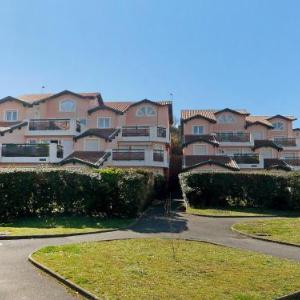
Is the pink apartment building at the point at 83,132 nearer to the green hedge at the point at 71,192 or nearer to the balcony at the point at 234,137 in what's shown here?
the balcony at the point at 234,137

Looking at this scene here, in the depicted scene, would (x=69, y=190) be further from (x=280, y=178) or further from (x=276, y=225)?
(x=280, y=178)

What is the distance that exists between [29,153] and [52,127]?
440 centimetres

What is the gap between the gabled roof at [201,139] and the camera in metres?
46.8

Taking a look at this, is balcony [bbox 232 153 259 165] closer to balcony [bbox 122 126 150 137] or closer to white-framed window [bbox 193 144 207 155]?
white-framed window [bbox 193 144 207 155]

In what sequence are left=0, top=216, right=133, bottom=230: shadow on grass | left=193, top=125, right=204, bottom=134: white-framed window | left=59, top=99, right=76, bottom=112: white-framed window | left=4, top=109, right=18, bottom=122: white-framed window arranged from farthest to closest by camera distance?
1. left=193, top=125, right=204, bottom=134: white-framed window
2. left=4, top=109, right=18, bottom=122: white-framed window
3. left=59, top=99, right=76, bottom=112: white-framed window
4. left=0, top=216, right=133, bottom=230: shadow on grass

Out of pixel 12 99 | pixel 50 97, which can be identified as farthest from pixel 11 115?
→ pixel 50 97

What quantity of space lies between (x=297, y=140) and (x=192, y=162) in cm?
1768

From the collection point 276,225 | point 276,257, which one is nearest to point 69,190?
point 276,225

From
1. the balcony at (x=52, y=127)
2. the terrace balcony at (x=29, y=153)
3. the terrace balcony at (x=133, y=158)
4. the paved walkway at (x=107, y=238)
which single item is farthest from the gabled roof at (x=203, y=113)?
the paved walkway at (x=107, y=238)

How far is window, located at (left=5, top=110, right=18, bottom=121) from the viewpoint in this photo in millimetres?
47875

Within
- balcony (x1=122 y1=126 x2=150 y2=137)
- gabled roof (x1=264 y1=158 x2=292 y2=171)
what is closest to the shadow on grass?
balcony (x1=122 y1=126 x2=150 y2=137)

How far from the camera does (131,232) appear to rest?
15852mm

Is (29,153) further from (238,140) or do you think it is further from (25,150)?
(238,140)

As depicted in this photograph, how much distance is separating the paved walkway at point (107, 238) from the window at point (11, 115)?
30358mm
